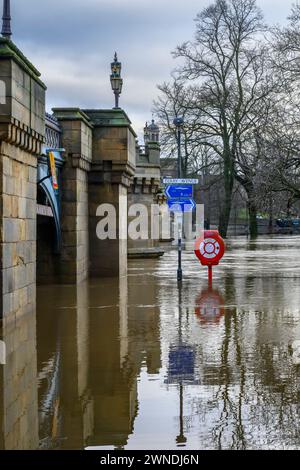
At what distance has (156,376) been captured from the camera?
816cm

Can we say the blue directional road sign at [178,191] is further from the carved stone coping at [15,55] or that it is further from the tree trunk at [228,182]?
the tree trunk at [228,182]

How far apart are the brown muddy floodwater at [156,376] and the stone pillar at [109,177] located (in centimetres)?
529

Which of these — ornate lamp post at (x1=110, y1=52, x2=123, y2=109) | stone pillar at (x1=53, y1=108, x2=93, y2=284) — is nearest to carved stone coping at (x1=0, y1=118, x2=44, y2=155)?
stone pillar at (x1=53, y1=108, x2=93, y2=284)

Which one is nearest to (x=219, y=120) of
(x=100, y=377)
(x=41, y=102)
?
(x=41, y=102)

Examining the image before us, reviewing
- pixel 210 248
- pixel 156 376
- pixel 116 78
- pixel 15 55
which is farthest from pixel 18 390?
pixel 116 78

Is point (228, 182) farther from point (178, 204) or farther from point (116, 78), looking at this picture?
point (178, 204)

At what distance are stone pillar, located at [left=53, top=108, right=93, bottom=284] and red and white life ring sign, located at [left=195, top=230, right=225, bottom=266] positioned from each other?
3.33 meters

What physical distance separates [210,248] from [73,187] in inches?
168

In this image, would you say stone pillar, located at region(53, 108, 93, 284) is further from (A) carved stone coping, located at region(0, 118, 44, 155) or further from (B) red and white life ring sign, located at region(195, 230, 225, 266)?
(A) carved stone coping, located at region(0, 118, 44, 155)

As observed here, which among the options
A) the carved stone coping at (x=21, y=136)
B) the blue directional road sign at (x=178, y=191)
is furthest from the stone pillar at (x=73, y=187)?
the carved stone coping at (x=21, y=136)

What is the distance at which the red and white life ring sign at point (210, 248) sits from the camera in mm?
20297

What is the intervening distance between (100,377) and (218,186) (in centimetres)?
4806

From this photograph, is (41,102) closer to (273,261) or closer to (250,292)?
(250,292)

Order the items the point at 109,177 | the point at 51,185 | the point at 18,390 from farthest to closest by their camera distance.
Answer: the point at 109,177
the point at 51,185
the point at 18,390
